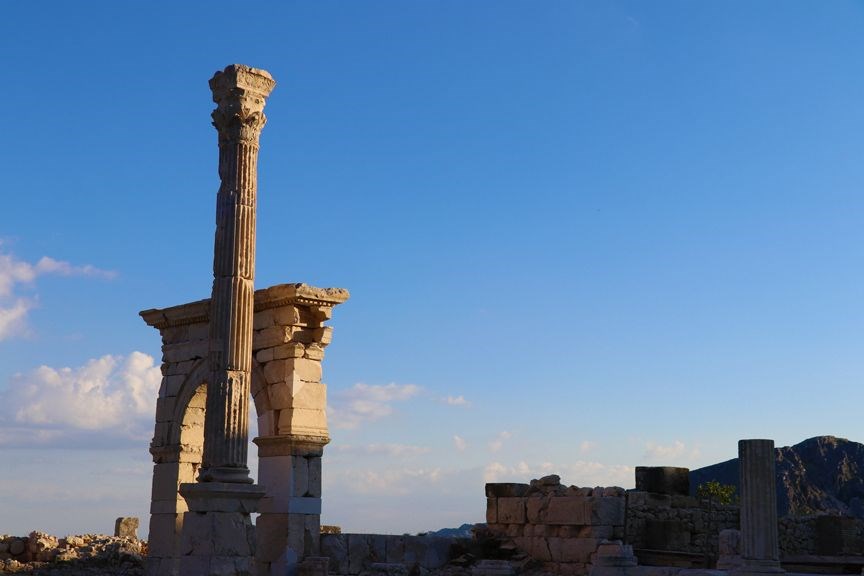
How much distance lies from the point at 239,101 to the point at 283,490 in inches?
232

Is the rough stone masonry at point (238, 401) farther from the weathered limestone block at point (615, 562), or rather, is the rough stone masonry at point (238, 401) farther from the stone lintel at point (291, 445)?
the weathered limestone block at point (615, 562)

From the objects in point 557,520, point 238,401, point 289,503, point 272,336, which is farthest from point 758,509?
point 272,336

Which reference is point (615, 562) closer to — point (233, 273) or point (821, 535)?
point (821, 535)

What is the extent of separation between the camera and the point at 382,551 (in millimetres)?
16719

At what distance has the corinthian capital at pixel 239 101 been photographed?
1412 centimetres

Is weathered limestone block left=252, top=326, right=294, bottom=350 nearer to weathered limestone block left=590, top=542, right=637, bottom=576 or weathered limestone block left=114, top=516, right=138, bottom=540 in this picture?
weathered limestone block left=590, top=542, right=637, bottom=576

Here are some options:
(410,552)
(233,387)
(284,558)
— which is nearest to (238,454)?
(233,387)

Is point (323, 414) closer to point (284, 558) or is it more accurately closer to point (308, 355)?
point (308, 355)

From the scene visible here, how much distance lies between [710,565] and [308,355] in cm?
673

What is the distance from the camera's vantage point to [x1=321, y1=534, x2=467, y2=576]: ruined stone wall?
54.1ft

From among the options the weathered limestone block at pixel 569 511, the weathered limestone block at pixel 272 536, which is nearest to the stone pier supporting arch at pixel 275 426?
the weathered limestone block at pixel 272 536

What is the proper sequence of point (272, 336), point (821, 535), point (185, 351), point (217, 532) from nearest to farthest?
point (217, 532)
point (272, 336)
point (821, 535)
point (185, 351)

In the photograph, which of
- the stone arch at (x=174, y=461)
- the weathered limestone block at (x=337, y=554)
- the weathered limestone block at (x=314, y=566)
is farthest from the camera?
the stone arch at (x=174, y=461)

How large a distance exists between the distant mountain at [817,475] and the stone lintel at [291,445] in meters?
25.0
